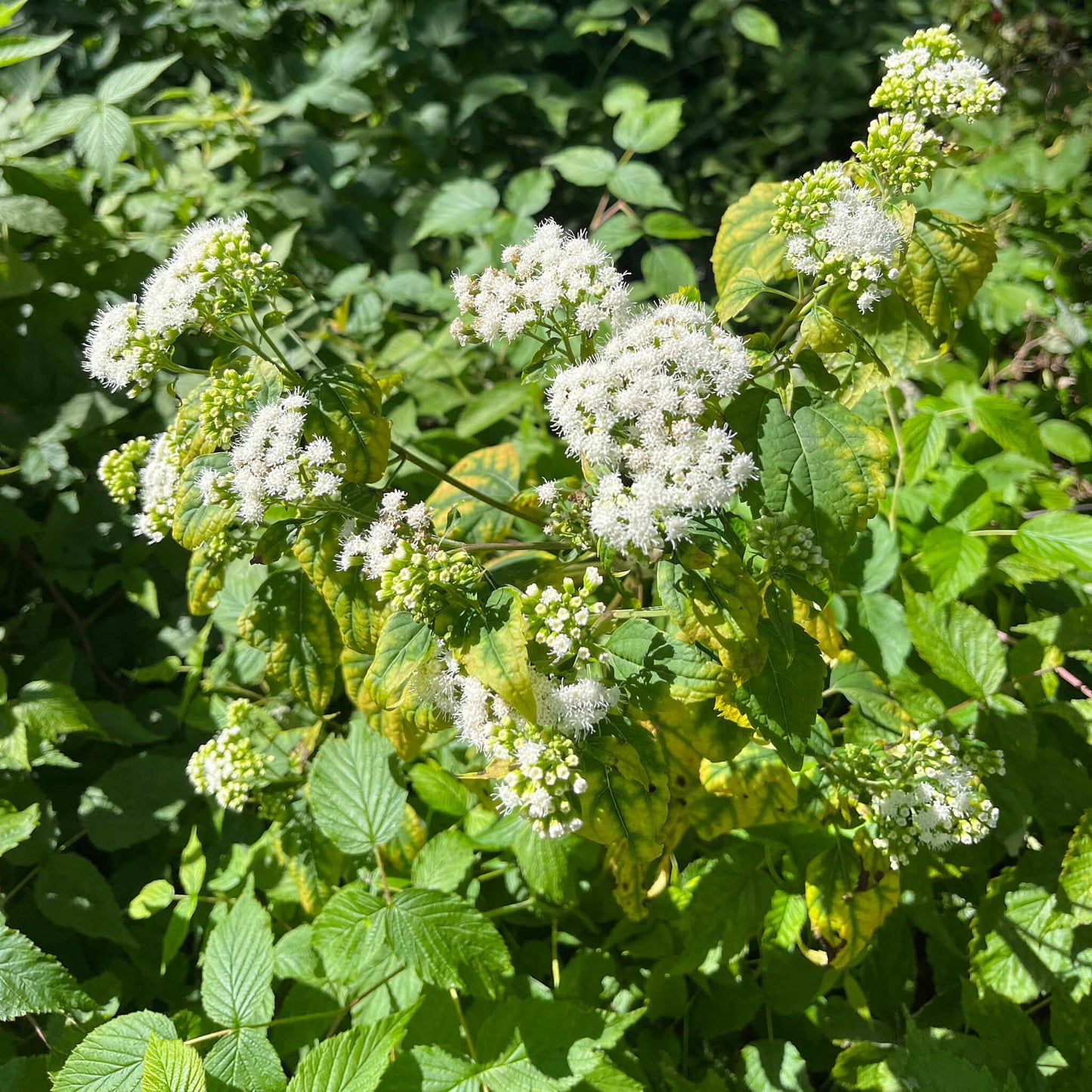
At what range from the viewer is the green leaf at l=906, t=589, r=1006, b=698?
1.77 meters

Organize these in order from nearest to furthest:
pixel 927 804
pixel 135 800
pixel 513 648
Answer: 1. pixel 513 648
2. pixel 927 804
3. pixel 135 800

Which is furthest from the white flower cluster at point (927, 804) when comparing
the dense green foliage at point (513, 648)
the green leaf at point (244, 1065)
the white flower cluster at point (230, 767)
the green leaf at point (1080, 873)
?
the white flower cluster at point (230, 767)

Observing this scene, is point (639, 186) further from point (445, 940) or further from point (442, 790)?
point (445, 940)

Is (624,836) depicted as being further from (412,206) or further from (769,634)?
(412,206)

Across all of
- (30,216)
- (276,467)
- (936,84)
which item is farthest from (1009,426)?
(30,216)

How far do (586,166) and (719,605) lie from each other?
194cm

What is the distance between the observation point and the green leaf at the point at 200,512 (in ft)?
4.44

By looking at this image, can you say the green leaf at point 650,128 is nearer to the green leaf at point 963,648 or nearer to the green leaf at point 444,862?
the green leaf at point 963,648

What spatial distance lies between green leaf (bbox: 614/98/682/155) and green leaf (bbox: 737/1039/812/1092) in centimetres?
254

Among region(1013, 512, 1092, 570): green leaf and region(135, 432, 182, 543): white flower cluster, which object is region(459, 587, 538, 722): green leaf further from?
region(1013, 512, 1092, 570): green leaf

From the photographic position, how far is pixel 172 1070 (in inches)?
51.6

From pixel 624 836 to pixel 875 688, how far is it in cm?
85

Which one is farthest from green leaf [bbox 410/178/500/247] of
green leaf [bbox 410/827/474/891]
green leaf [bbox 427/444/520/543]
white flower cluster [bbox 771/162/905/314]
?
green leaf [bbox 410/827/474/891]

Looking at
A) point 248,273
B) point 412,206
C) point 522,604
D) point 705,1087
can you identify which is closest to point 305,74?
point 412,206
